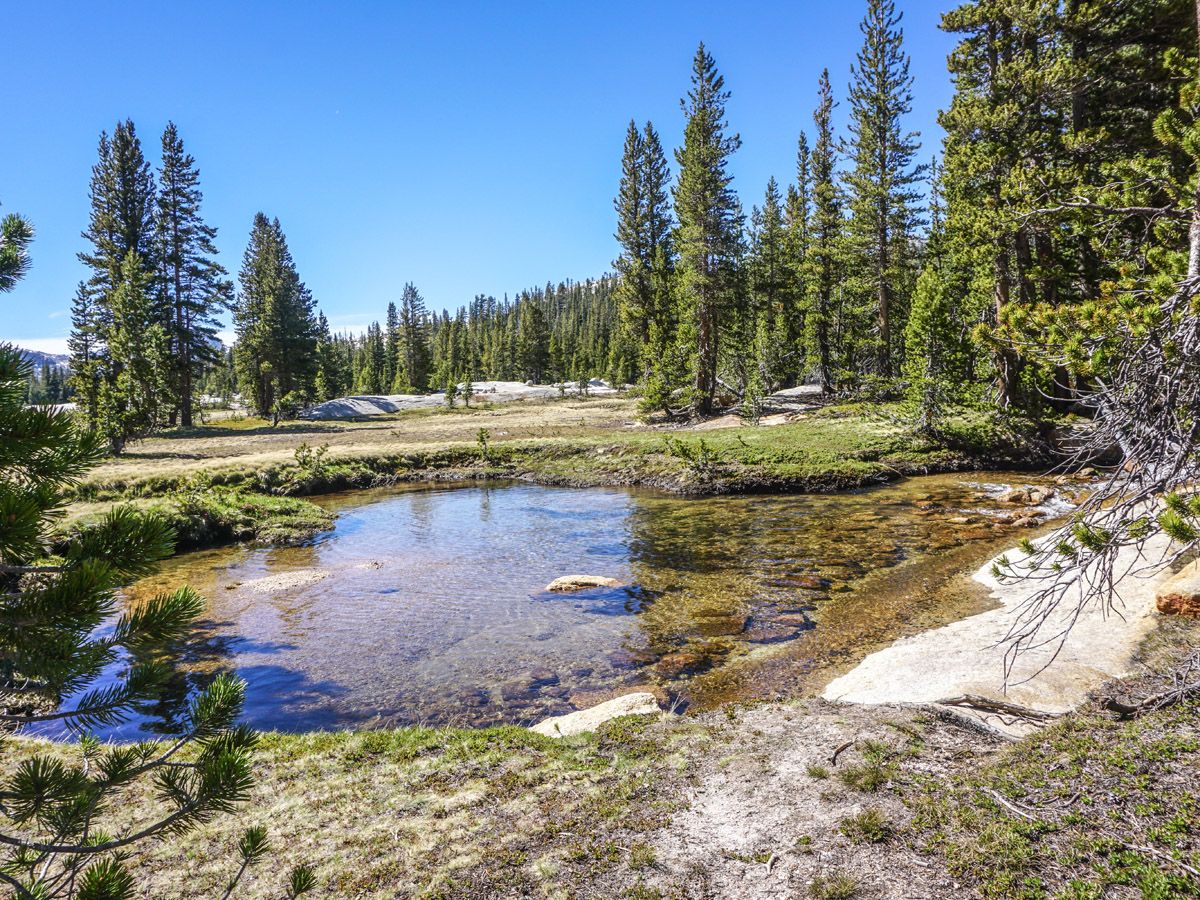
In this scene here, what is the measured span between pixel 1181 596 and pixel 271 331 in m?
63.9

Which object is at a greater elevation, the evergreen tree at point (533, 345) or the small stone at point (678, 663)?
the evergreen tree at point (533, 345)

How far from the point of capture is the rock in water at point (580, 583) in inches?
543

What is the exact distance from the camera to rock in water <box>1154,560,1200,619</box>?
775 cm

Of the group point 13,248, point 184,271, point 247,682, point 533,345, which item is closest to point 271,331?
point 184,271

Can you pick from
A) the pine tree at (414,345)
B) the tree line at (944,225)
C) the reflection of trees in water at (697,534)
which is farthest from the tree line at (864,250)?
the pine tree at (414,345)

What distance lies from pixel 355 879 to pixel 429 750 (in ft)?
6.89

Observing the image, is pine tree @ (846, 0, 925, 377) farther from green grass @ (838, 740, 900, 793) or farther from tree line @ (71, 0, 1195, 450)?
green grass @ (838, 740, 900, 793)

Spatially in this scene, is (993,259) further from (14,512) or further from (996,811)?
(14,512)

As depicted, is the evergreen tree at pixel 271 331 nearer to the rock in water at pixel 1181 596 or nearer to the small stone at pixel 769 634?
the small stone at pixel 769 634

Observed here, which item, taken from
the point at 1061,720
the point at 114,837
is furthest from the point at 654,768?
the point at 114,837

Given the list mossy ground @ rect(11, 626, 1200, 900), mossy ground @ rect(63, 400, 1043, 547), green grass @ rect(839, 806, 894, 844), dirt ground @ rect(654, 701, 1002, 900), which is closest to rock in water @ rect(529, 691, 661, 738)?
mossy ground @ rect(11, 626, 1200, 900)

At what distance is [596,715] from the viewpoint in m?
7.67

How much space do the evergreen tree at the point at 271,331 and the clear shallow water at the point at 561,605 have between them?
44279 mm

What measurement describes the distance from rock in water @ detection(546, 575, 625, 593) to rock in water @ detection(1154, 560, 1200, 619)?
359 inches
